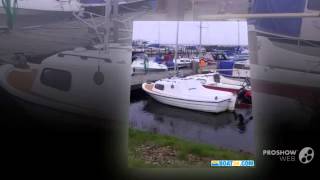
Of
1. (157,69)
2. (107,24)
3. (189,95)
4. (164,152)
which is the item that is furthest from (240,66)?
(107,24)

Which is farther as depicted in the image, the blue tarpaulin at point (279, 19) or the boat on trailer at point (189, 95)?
the blue tarpaulin at point (279, 19)

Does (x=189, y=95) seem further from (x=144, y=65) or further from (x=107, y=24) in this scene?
(x=107, y=24)

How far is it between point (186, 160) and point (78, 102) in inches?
32.1

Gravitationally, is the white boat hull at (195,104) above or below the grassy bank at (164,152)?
above

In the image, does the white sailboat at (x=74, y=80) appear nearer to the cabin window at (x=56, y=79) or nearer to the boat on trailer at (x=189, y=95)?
the cabin window at (x=56, y=79)

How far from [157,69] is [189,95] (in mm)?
283

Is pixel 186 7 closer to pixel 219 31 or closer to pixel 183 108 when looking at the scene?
pixel 219 31

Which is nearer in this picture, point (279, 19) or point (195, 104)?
point (195, 104)

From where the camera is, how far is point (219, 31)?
270 centimetres

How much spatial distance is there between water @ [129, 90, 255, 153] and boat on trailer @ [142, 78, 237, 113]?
0.12 ft

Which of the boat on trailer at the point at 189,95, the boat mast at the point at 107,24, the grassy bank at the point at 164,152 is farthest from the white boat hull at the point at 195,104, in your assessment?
the boat mast at the point at 107,24

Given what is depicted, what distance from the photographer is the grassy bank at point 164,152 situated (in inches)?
105

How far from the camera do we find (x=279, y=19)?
2736 millimetres

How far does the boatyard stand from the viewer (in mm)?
2650
